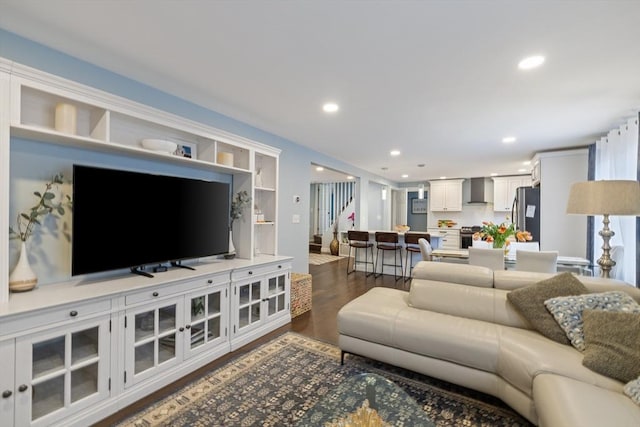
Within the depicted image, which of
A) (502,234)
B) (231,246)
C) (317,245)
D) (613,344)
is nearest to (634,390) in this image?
(613,344)

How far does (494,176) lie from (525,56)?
23.1 feet

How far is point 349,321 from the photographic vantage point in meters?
2.41

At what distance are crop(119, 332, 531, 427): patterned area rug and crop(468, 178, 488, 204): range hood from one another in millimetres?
7367

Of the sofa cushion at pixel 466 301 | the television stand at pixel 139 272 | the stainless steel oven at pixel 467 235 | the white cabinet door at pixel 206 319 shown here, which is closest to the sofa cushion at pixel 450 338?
the sofa cushion at pixel 466 301

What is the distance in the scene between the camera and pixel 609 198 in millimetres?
2420

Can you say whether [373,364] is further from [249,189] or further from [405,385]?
[249,189]

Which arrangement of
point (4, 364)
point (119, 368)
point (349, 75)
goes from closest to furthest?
point (4, 364)
point (119, 368)
point (349, 75)

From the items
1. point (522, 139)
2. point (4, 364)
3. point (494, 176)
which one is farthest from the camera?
point (494, 176)

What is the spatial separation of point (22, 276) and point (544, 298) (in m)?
3.53

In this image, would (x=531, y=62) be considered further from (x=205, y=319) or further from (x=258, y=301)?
(x=205, y=319)

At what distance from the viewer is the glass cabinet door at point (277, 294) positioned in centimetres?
322

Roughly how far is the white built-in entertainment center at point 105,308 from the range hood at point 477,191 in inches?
293

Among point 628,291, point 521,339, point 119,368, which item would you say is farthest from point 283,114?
point 628,291

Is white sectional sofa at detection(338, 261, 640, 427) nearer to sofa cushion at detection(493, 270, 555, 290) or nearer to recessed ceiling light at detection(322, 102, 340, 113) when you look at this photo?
sofa cushion at detection(493, 270, 555, 290)
